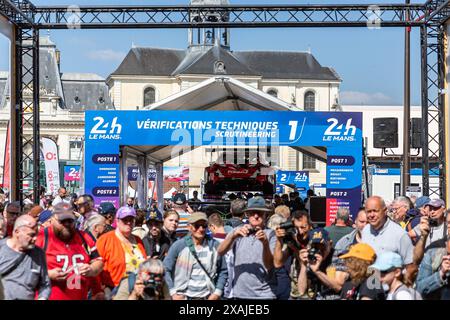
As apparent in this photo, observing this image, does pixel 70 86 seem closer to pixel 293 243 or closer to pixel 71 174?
→ pixel 71 174

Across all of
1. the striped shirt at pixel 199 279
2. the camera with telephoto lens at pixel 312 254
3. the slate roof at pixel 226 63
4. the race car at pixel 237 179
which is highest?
the slate roof at pixel 226 63

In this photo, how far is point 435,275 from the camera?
7.02m

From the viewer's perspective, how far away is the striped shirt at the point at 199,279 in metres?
7.95

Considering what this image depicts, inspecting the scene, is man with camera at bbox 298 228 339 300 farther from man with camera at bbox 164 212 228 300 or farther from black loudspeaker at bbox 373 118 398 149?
black loudspeaker at bbox 373 118 398 149

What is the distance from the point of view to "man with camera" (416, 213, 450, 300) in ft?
22.6

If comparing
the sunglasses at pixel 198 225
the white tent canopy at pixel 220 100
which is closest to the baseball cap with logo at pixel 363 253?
the sunglasses at pixel 198 225

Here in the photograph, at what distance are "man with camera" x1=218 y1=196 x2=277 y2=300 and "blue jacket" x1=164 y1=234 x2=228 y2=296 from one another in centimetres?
12

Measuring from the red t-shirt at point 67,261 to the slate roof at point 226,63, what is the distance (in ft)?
282

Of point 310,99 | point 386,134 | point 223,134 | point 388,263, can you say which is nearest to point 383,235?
point 388,263

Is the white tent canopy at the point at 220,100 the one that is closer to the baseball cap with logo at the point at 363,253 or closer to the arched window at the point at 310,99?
the baseball cap with logo at the point at 363,253

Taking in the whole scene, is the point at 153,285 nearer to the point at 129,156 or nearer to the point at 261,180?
the point at 129,156

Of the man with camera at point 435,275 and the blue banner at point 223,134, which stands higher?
the blue banner at point 223,134

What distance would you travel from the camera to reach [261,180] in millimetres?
27188

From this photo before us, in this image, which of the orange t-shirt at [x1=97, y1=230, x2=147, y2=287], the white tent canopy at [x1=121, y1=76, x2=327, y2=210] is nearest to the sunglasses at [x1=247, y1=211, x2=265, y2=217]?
the orange t-shirt at [x1=97, y1=230, x2=147, y2=287]
